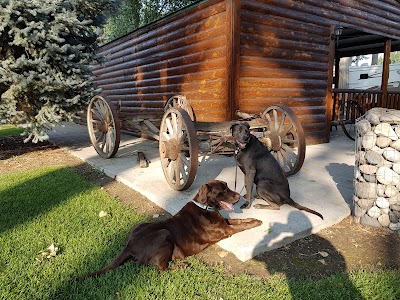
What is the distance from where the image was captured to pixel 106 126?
610 cm

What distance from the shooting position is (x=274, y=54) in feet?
22.2

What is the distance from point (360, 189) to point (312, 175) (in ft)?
5.57

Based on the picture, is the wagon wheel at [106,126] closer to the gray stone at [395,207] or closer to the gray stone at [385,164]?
the gray stone at [385,164]

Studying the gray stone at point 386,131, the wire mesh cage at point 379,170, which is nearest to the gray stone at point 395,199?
the wire mesh cage at point 379,170

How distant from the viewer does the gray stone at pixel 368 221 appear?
322cm

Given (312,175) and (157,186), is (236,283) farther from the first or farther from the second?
(312,175)

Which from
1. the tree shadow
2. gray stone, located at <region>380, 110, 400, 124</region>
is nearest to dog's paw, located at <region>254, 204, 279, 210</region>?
the tree shadow

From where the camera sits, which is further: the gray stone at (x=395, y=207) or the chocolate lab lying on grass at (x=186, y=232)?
the gray stone at (x=395, y=207)

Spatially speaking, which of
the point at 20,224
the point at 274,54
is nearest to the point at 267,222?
the point at 20,224

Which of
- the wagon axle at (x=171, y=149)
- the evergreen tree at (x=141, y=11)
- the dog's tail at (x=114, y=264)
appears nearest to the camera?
the dog's tail at (x=114, y=264)

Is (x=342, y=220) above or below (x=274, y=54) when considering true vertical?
below

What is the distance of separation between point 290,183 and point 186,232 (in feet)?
7.65

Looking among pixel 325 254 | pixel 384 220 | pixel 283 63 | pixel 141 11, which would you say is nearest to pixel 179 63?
pixel 283 63

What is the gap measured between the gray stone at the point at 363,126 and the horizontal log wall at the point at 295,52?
3243 mm
